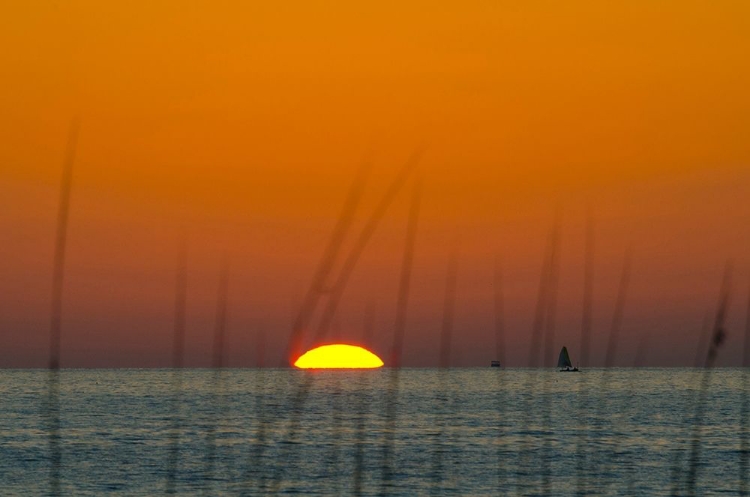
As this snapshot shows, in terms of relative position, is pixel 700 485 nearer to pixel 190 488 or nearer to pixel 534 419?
pixel 190 488

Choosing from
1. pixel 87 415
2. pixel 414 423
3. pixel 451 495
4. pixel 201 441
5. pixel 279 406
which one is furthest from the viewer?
pixel 279 406

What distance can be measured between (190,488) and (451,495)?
952 cm

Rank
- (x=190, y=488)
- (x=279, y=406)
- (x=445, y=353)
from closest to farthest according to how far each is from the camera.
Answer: (x=445, y=353) < (x=190, y=488) < (x=279, y=406)

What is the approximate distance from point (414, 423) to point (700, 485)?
33039 millimetres

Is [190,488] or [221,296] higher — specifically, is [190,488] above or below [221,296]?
below

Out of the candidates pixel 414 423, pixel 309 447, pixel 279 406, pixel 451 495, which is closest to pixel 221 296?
pixel 451 495

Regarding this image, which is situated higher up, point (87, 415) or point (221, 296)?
point (221, 296)

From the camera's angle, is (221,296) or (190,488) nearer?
(221,296)

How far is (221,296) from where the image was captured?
6297 mm

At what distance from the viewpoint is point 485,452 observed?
164ft

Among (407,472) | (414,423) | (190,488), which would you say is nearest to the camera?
(190,488)

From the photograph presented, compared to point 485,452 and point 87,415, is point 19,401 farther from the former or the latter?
point 485,452

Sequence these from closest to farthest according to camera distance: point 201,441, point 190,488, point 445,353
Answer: point 445,353 → point 190,488 → point 201,441

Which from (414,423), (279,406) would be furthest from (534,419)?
(279,406)
